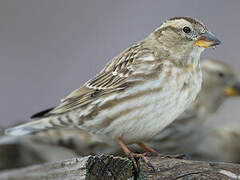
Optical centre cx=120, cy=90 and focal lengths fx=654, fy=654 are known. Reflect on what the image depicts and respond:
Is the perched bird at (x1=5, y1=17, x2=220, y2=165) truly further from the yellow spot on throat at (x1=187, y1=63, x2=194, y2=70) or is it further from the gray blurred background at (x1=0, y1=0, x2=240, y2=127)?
the gray blurred background at (x1=0, y1=0, x2=240, y2=127)

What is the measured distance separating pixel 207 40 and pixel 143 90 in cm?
52

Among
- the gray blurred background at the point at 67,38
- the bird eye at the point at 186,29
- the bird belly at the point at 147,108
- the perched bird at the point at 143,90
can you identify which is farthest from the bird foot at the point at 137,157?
the gray blurred background at the point at 67,38

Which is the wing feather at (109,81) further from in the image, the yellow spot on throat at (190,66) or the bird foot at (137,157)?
the bird foot at (137,157)

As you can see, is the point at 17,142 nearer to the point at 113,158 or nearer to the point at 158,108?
the point at 158,108

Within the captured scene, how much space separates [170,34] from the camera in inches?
169

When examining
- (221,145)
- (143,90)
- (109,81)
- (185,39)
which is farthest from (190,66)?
(221,145)

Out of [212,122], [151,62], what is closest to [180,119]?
[212,122]

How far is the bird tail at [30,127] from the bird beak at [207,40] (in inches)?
44.8

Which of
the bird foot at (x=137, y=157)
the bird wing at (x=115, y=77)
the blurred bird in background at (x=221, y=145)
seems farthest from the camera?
the blurred bird in background at (x=221, y=145)

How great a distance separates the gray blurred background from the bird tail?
2152 millimetres

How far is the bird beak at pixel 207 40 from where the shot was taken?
13.1ft

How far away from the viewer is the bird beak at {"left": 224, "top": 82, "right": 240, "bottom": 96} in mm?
6810

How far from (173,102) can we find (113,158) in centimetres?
91

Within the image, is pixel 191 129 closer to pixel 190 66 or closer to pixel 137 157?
pixel 190 66
